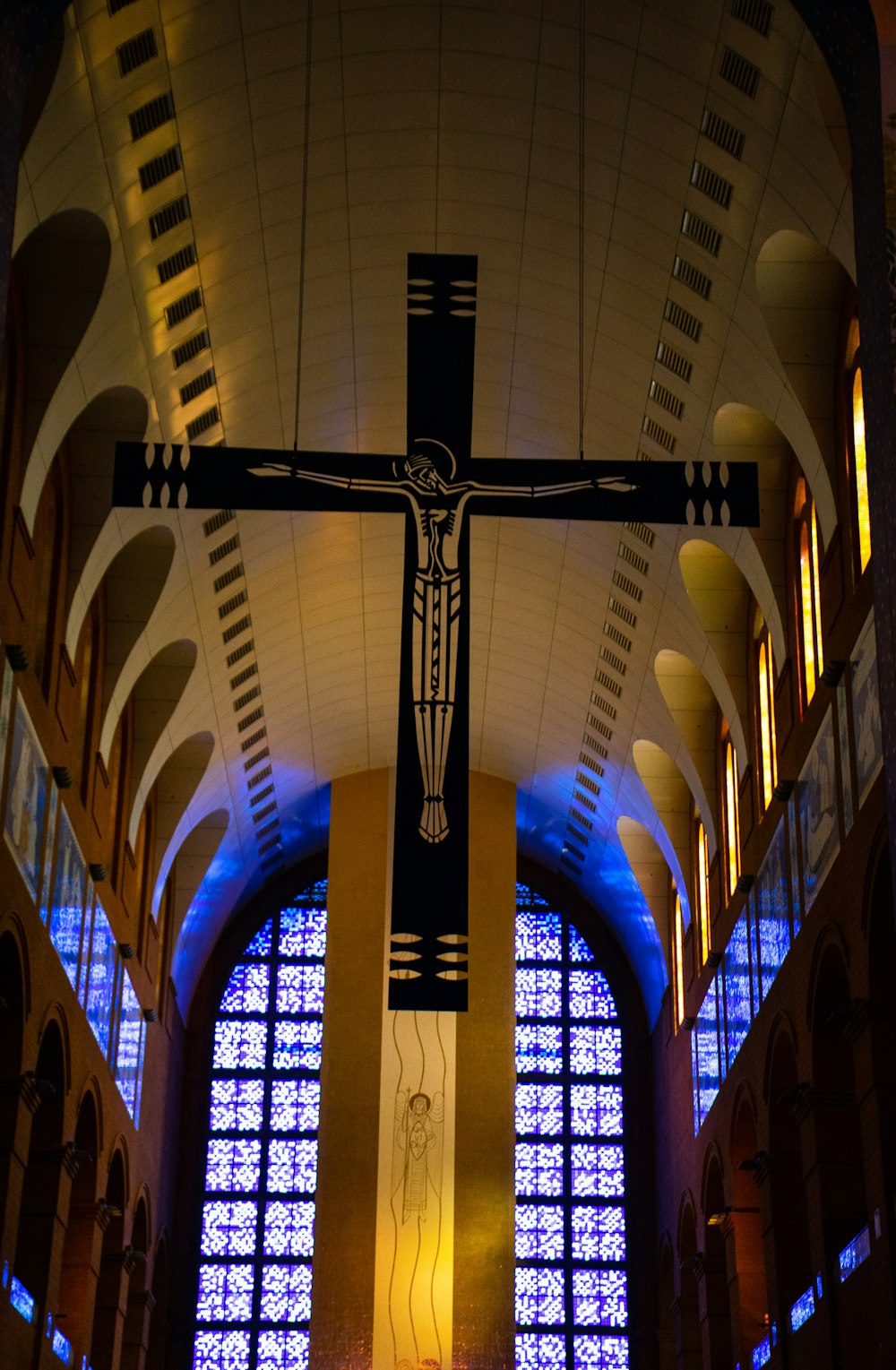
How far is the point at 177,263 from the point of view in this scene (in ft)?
76.6

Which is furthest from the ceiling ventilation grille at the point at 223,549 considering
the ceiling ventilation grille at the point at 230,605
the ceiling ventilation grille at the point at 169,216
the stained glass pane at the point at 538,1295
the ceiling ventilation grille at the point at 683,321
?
the stained glass pane at the point at 538,1295

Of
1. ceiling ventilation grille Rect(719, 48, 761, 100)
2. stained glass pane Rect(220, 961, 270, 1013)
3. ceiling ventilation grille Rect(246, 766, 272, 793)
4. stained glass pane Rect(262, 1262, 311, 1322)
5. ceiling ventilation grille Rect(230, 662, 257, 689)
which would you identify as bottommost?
stained glass pane Rect(262, 1262, 311, 1322)

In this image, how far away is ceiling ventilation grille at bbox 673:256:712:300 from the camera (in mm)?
23516

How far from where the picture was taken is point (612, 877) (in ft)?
129

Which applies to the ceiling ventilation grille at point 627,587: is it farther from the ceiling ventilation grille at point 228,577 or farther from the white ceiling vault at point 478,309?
the ceiling ventilation grille at point 228,577

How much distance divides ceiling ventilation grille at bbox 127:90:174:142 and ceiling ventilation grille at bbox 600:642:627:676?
13.8m

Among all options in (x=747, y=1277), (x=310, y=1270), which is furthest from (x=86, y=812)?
(x=310, y=1270)

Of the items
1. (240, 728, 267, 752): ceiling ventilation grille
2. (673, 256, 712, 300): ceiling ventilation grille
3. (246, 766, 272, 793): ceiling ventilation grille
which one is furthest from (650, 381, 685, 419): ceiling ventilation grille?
(246, 766, 272, 793): ceiling ventilation grille

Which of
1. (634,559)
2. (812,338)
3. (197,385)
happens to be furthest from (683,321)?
(197,385)

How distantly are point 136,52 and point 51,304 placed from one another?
3482 mm

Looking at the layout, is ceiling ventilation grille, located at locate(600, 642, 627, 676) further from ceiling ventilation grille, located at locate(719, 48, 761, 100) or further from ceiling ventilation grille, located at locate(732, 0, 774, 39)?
ceiling ventilation grille, located at locate(732, 0, 774, 39)

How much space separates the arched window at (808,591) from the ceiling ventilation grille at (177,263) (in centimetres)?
810

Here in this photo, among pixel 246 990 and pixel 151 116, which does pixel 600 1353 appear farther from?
pixel 151 116

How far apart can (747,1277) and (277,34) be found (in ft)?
59.3
